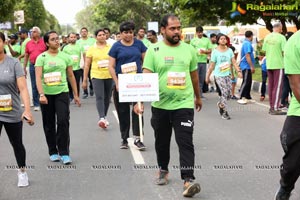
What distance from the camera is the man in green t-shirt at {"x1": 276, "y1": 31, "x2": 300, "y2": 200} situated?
14.6 feet

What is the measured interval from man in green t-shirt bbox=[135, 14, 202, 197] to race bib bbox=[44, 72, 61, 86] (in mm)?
1780

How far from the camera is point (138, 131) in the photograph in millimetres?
8133

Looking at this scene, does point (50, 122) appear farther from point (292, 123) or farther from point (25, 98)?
point (292, 123)

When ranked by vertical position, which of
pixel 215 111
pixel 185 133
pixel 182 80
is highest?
pixel 182 80

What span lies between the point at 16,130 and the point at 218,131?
462cm

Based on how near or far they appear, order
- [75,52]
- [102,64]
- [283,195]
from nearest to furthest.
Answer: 1. [283,195]
2. [102,64]
3. [75,52]

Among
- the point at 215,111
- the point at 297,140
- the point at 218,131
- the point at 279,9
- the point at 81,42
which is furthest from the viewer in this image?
the point at 279,9

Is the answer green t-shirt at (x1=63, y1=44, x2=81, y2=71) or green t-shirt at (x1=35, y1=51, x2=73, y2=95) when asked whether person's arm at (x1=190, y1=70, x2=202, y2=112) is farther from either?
green t-shirt at (x1=63, y1=44, x2=81, y2=71)

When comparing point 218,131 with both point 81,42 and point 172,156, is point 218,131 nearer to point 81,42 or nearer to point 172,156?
point 172,156

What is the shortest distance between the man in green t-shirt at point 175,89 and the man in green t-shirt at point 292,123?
43.0 inches

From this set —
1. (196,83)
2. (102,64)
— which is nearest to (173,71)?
(196,83)

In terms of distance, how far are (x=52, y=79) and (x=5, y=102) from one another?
1.51 meters

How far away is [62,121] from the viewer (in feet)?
23.1

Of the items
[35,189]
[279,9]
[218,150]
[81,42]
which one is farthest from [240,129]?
[279,9]
